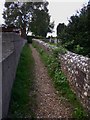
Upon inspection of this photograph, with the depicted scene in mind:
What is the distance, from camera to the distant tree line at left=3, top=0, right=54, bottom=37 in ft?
212

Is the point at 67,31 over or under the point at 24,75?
over

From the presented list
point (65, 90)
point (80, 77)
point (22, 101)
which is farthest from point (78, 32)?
point (22, 101)

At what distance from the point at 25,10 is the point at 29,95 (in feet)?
193

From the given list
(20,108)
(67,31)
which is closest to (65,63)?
(20,108)

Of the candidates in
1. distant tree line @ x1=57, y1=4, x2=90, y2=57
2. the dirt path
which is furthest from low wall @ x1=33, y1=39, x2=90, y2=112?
distant tree line @ x1=57, y1=4, x2=90, y2=57

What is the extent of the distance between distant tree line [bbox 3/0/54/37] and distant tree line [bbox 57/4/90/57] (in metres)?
44.3

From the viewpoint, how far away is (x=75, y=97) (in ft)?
26.6

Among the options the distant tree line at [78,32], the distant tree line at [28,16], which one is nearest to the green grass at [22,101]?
the distant tree line at [78,32]

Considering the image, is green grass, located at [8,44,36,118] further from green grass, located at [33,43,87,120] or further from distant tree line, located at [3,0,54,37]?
distant tree line, located at [3,0,54,37]

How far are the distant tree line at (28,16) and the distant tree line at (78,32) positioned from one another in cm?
4431

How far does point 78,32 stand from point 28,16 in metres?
48.0

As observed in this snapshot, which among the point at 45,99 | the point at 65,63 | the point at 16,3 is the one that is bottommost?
the point at 45,99

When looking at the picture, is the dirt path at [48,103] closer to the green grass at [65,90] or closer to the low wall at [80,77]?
the green grass at [65,90]

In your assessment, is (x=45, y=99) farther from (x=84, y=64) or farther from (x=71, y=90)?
(x=84, y=64)
